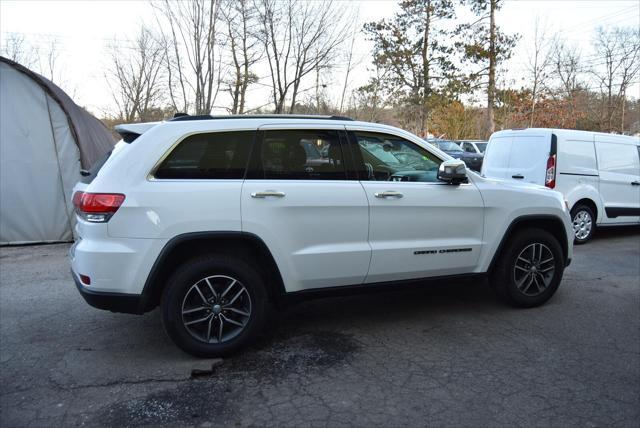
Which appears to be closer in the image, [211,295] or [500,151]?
[211,295]

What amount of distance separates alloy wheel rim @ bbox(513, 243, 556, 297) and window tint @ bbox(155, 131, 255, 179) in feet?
9.10

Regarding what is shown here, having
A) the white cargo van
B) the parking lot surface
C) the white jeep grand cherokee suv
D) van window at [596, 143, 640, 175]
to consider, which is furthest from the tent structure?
van window at [596, 143, 640, 175]

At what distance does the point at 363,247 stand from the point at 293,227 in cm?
62

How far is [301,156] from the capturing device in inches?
151

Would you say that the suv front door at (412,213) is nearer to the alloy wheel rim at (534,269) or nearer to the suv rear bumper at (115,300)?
the alloy wheel rim at (534,269)

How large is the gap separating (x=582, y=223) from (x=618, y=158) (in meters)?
1.39

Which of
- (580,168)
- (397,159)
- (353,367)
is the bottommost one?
(353,367)

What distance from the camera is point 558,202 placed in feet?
15.7

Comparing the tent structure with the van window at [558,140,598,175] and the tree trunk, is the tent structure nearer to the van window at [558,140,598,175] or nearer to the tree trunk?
the van window at [558,140,598,175]

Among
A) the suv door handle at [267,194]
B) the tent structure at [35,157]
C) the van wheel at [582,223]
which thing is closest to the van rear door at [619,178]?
the van wheel at [582,223]

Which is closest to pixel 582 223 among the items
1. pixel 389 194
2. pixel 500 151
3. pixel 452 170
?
pixel 500 151

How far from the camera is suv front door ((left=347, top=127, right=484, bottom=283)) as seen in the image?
157 inches

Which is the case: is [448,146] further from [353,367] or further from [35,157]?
[353,367]

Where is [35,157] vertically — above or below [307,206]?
above
